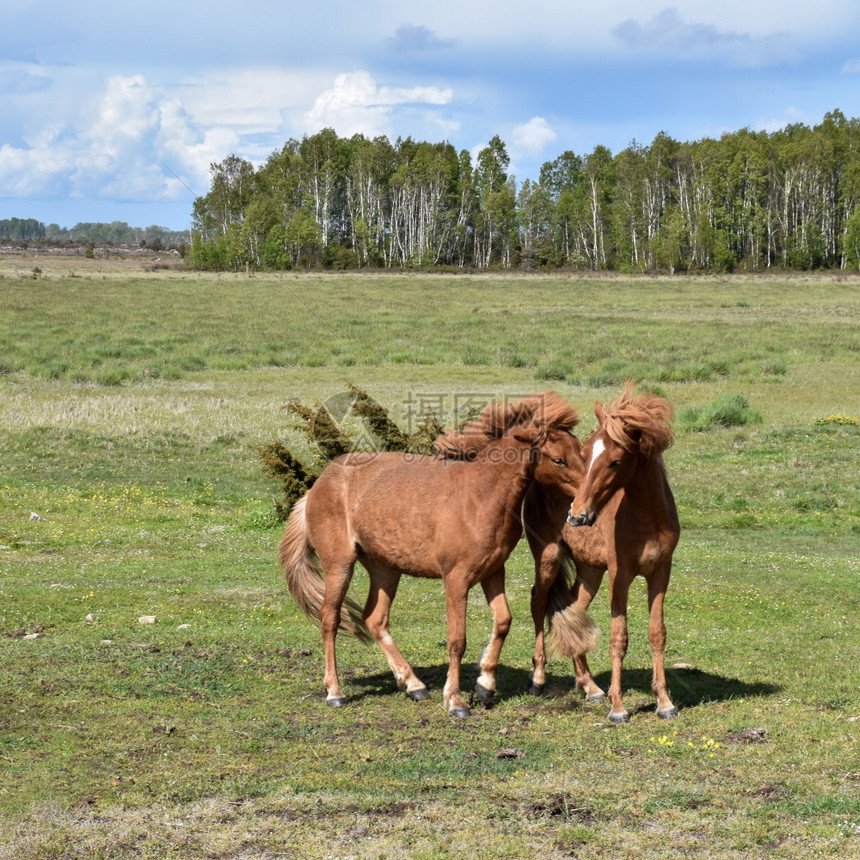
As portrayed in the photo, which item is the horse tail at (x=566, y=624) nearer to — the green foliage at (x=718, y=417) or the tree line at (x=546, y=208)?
the green foliage at (x=718, y=417)

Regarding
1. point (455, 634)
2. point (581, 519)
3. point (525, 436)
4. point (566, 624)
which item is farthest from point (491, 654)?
point (525, 436)

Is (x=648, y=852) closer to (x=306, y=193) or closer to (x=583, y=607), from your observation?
(x=583, y=607)

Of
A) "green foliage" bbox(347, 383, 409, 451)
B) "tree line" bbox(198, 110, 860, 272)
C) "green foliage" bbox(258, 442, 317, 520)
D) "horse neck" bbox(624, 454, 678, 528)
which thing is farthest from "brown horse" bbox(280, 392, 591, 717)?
"tree line" bbox(198, 110, 860, 272)

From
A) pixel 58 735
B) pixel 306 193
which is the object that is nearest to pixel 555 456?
pixel 58 735

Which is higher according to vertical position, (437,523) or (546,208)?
(546,208)

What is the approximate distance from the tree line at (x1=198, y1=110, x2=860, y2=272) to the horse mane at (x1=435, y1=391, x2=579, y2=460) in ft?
280

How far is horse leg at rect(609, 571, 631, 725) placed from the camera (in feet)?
26.0

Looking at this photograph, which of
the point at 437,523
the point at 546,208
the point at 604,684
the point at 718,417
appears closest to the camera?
the point at 437,523

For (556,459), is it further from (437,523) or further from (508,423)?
(437,523)

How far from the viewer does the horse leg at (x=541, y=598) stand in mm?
8594

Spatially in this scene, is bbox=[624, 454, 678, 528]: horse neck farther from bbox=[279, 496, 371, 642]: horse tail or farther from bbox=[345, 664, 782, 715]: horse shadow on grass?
bbox=[279, 496, 371, 642]: horse tail

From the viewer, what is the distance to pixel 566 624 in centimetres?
854

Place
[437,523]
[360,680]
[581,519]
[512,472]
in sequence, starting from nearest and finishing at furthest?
[581,519] < [512,472] < [437,523] < [360,680]

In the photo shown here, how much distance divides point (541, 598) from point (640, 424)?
2.00m
